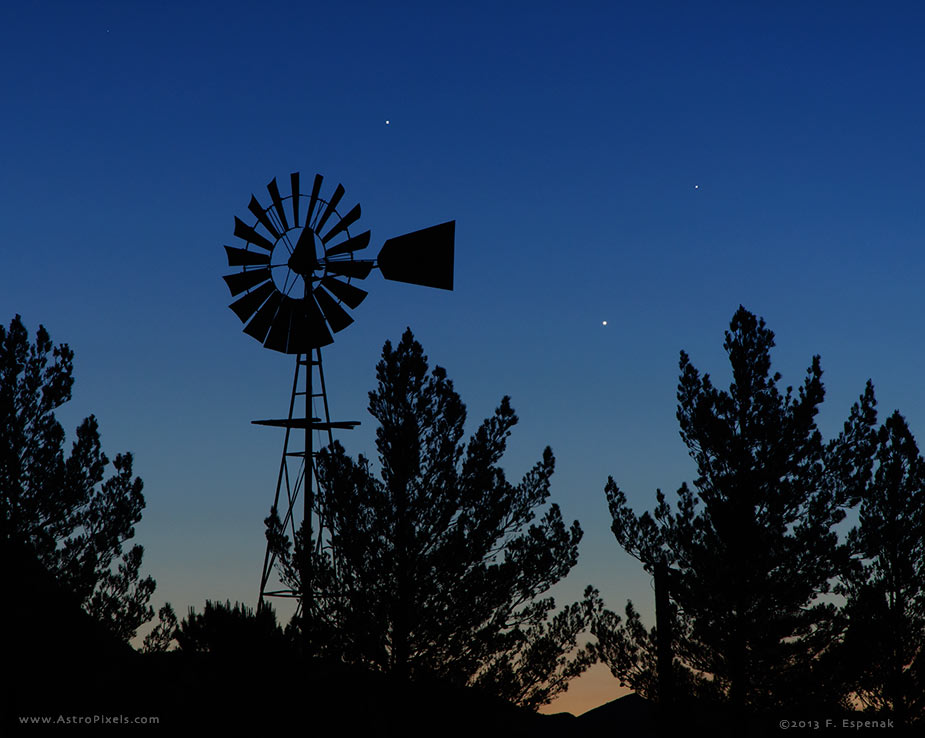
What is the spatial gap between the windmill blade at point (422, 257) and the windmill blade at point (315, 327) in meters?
1.47

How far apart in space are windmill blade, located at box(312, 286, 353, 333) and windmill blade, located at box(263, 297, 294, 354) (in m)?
0.59

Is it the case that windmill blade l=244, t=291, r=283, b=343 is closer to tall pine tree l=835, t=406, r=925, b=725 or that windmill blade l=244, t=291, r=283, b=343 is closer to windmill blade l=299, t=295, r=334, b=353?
windmill blade l=299, t=295, r=334, b=353

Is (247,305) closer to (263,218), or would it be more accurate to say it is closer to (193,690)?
(263,218)

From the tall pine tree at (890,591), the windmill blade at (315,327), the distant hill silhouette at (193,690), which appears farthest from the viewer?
the tall pine tree at (890,591)

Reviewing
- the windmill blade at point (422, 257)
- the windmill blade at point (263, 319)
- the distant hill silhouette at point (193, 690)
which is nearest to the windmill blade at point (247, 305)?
the windmill blade at point (263, 319)

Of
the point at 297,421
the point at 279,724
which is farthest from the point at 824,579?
the point at 279,724

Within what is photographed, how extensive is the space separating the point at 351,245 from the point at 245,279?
7.05ft

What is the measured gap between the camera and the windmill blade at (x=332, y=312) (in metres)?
18.1

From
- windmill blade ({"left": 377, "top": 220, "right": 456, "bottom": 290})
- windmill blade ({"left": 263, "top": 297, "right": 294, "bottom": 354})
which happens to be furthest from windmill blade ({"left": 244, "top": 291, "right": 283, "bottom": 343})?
windmill blade ({"left": 377, "top": 220, "right": 456, "bottom": 290})

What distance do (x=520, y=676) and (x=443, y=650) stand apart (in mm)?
2224

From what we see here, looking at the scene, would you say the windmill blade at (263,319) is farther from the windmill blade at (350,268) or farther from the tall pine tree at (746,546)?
the tall pine tree at (746,546)

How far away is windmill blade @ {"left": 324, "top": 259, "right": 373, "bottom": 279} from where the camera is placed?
18.2 m

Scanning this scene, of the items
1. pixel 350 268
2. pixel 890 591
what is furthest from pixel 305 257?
pixel 890 591

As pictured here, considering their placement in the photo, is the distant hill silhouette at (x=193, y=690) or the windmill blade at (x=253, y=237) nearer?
the distant hill silhouette at (x=193, y=690)
